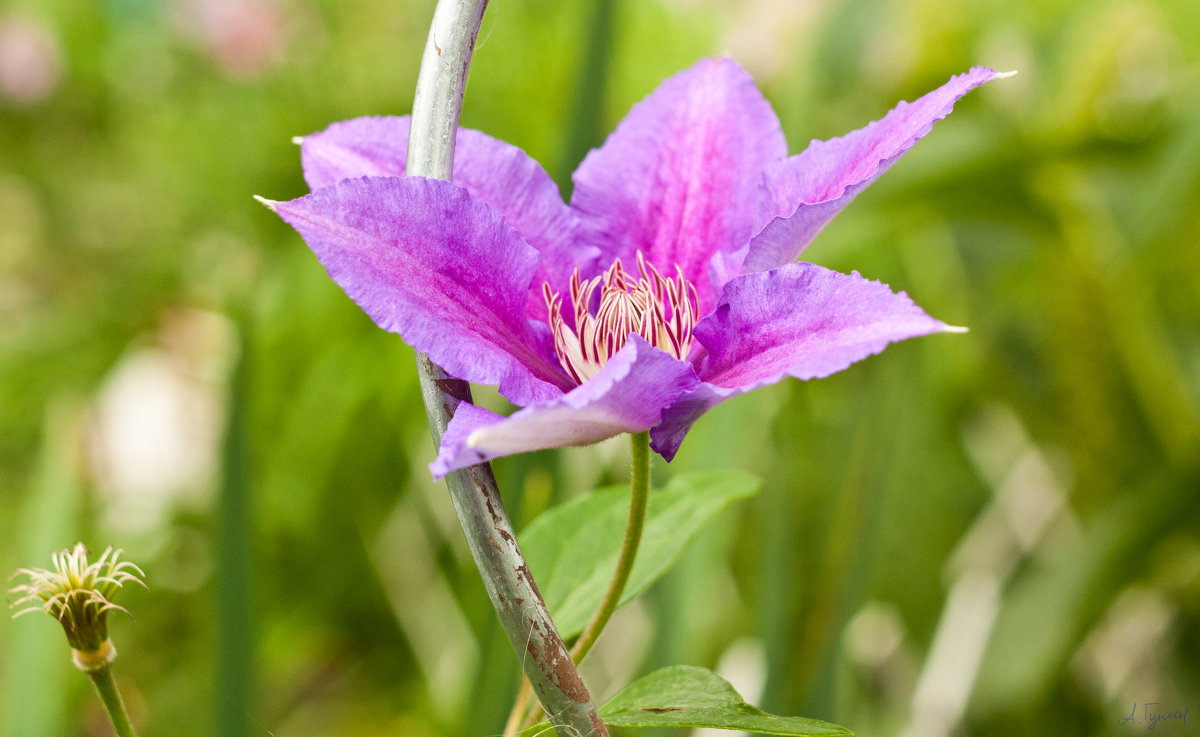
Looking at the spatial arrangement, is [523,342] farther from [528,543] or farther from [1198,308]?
[1198,308]

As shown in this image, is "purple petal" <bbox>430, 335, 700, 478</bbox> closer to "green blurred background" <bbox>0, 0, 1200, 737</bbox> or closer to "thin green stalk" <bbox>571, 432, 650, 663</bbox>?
"thin green stalk" <bbox>571, 432, 650, 663</bbox>

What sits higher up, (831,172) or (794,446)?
(794,446)

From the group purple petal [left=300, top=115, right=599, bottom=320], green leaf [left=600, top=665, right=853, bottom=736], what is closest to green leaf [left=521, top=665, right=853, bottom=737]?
green leaf [left=600, top=665, right=853, bottom=736]

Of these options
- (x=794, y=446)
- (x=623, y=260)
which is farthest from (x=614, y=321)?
(x=794, y=446)

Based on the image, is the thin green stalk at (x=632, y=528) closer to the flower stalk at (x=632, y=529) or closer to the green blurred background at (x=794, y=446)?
the flower stalk at (x=632, y=529)

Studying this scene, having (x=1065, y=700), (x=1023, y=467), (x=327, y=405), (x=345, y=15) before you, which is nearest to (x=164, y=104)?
(x=345, y=15)

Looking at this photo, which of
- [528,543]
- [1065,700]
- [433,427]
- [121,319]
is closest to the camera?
[433,427]

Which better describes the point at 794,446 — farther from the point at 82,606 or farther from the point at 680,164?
the point at 82,606
